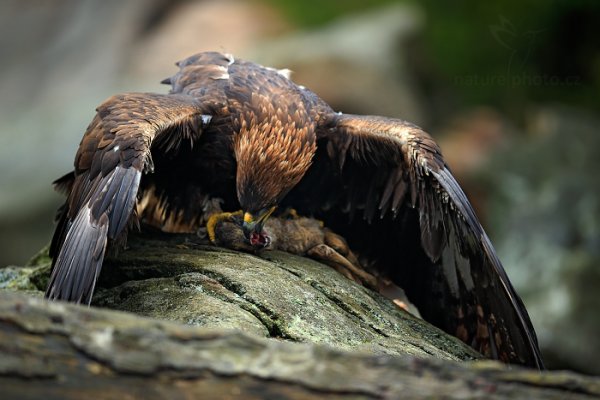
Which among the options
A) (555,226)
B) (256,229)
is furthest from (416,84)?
(256,229)

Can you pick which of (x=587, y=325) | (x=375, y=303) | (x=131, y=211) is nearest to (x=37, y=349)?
(x=131, y=211)

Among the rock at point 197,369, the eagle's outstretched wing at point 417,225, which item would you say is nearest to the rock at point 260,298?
the eagle's outstretched wing at point 417,225

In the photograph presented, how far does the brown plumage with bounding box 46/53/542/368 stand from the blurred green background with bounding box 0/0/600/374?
→ 12.9ft

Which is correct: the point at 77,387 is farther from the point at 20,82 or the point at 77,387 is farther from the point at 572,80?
the point at 20,82

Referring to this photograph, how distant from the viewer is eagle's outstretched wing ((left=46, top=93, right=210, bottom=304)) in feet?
11.7

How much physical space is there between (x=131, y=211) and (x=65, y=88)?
33.6 ft

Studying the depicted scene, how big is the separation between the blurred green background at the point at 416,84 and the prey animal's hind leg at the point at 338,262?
4023mm

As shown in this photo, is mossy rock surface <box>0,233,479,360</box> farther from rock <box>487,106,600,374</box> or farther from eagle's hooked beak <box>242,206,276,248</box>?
rock <box>487,106,600,374</box>

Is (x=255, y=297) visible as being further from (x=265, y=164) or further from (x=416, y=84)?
(x=416, y=84)

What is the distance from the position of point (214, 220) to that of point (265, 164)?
41 cm

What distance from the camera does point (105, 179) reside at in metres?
3.81

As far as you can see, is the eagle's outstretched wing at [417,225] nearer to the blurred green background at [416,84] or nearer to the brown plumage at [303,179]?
the brown plumage at [303,179]

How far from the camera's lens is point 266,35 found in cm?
1286

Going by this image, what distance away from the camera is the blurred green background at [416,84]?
995 centimetres
